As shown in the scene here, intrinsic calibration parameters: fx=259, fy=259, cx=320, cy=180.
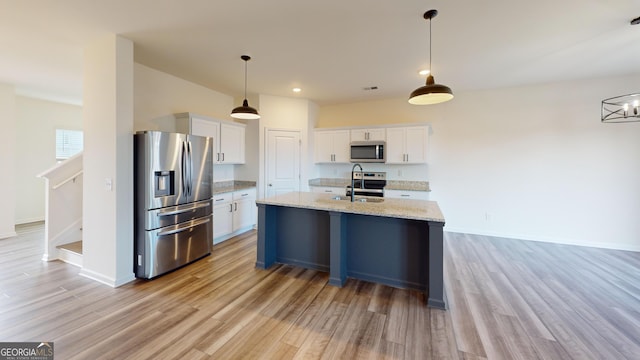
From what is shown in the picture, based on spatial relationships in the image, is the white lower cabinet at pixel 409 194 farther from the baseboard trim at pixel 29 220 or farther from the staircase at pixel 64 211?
the baseboard trim at pixel 29 220

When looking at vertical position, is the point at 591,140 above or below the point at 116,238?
above

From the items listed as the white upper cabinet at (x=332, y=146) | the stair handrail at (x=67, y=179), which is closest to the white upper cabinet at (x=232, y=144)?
the white upper cabinet at (x=332, y=146)

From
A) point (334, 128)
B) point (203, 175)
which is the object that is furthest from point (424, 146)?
point (203, 175)

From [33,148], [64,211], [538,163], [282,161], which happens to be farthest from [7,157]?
[538,163]

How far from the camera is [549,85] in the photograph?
4.57 metres

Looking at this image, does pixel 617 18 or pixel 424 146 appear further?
pixel 424 146

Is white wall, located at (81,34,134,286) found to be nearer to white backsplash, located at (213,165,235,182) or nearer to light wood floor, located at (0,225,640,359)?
light wood floor, located at (0,225,640,359)

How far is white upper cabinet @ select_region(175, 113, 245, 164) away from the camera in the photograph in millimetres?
4281

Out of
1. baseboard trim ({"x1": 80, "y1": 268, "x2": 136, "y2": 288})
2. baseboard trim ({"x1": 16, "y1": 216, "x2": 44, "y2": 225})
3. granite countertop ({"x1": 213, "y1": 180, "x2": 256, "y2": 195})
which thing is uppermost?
granite countertop ({"x1": 213, "y1": 180, "x2": 256, "y2": 195})

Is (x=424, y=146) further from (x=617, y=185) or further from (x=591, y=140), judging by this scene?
(x=617, y=185)

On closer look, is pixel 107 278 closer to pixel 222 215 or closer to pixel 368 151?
pixel 222 215

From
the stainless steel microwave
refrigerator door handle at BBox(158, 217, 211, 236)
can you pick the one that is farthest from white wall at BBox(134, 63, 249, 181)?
the stainless steel microwave

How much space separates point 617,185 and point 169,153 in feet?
22.6

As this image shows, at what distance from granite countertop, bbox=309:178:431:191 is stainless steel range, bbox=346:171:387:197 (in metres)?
0.15
